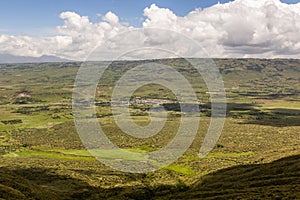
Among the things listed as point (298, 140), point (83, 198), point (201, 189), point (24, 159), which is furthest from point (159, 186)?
point (298, 140)

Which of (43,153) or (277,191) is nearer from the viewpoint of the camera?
(277,191)

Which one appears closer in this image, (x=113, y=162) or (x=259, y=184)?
(x=259, y=184)

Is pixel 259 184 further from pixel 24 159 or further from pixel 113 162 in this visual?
pixel 24 159

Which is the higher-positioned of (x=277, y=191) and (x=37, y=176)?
(x=277, y=191)

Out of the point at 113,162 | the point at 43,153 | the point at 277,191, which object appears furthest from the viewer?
the point at 43,153

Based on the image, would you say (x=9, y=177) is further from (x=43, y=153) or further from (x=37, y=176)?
(x=43, y=153)

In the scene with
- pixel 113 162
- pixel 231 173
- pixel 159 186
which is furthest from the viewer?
pixel 113 162

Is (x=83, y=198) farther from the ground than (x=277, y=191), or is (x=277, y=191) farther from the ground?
(x=277, y=191)

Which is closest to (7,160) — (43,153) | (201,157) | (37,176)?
(43,153)

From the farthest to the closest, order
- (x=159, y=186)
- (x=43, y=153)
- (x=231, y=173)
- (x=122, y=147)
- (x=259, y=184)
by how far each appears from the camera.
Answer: (x=122, y=147)
(x=43, y=153)
(x=231, y=173)
(x=159, y=186)
(x=259, y=184)
